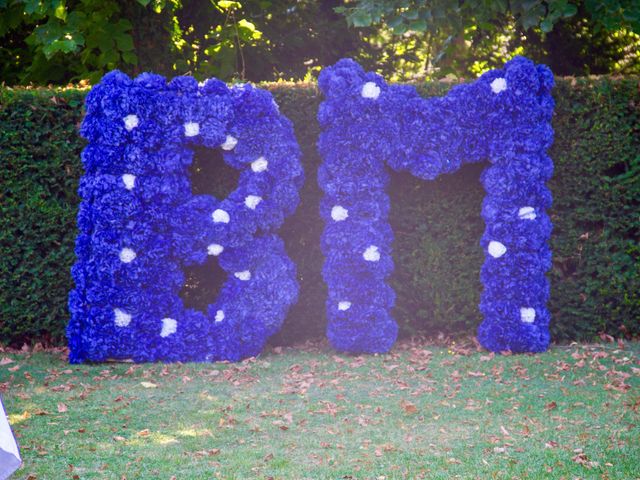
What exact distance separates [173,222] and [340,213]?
4.97ft

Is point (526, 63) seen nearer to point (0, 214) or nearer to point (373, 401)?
point (373, 401)

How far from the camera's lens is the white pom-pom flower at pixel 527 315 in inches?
301

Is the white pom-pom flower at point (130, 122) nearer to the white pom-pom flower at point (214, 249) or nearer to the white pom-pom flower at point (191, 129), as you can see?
the white pom-pom flower at point (191, 129)

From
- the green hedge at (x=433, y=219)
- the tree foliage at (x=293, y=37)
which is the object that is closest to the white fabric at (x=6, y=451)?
the green hedge at (x=433, y=219)

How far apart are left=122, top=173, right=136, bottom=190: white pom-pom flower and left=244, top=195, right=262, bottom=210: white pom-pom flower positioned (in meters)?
1.01

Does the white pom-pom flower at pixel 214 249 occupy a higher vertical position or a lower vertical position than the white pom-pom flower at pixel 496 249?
higher

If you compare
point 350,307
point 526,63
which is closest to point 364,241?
point 350,307

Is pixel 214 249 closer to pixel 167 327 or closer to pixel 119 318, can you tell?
pixel 167 327

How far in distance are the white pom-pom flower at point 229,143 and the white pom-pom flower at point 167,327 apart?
1.66 m

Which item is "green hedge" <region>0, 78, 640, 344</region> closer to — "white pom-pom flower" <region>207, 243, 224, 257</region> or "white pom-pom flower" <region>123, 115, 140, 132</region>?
"white pom-pom flower" <region>207, 243, 224, 257</region>

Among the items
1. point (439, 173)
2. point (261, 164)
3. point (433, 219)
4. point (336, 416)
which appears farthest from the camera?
point (433, 219)

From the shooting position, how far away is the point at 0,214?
802 cm

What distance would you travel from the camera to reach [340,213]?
766cm

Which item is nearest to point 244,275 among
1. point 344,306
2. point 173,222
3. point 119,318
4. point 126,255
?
point 173,222
